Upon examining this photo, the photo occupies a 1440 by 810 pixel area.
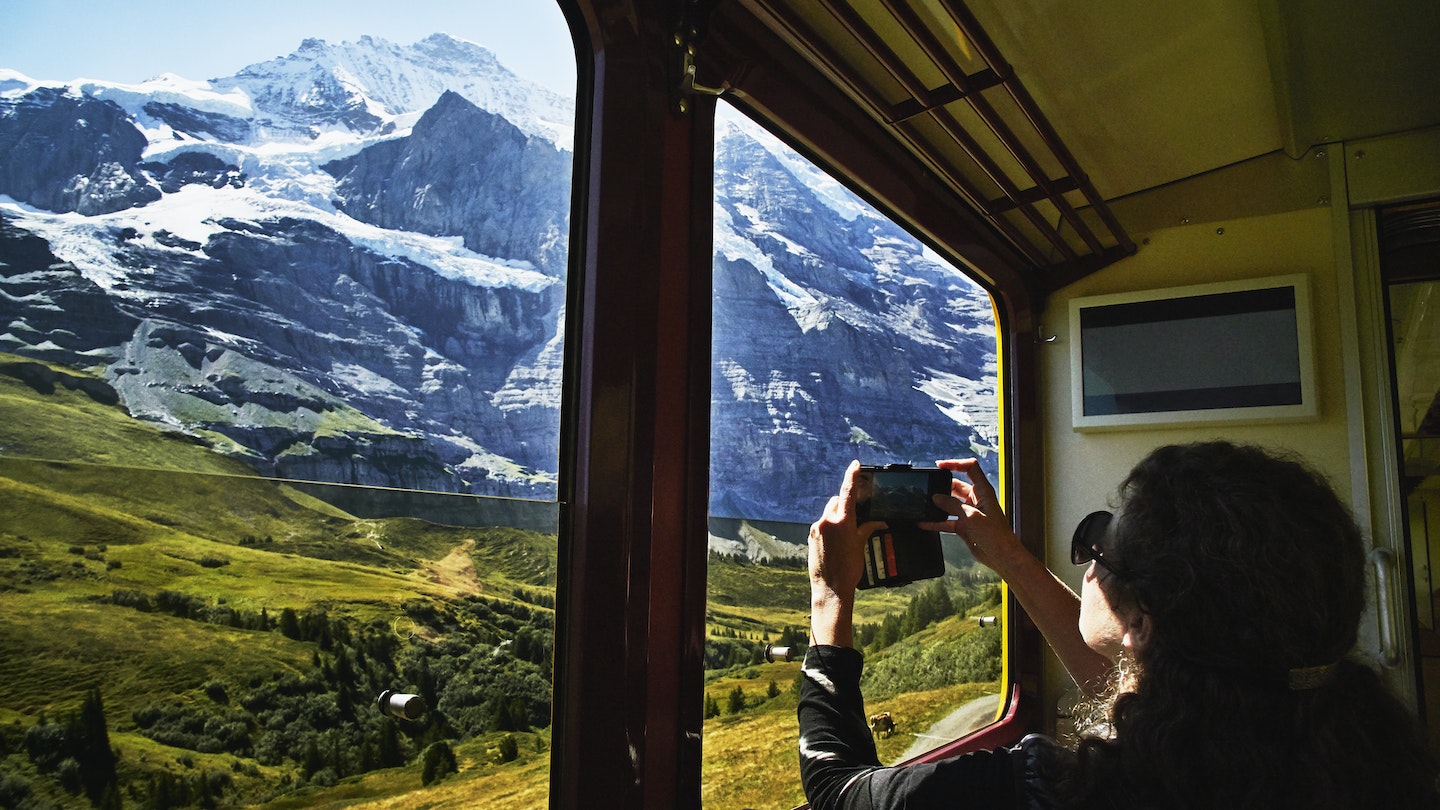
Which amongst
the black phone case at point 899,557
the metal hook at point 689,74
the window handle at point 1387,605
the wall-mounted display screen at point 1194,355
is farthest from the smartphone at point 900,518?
the wall-mounted display screen at point 1194,355

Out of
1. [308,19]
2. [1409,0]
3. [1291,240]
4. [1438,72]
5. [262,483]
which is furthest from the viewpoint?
[1291,240]

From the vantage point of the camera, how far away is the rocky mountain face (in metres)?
0.84

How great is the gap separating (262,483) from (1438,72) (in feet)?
9.37

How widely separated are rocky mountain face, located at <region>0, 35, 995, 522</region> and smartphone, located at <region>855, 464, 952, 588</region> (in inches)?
13.1

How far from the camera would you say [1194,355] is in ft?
9.49

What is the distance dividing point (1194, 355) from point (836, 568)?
2249 mm

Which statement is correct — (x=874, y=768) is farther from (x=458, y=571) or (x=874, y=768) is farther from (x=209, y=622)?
(x=209, y=622)

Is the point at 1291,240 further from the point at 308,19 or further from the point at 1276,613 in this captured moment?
the point at 308,19

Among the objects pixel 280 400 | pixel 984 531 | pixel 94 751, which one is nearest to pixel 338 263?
pixel 280 400

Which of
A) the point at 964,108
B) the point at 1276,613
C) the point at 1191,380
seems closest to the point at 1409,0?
the point at 964,108

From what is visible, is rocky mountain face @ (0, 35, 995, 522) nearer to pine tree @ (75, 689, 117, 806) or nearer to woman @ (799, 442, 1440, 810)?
pine tree @ (75, 689, 117, 806)

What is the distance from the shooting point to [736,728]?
5.66ft

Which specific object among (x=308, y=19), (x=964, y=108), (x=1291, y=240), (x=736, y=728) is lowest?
(x=736, y=728)

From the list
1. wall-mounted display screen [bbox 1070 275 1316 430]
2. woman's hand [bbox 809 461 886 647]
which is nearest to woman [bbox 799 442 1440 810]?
woman's hand [bbox 809 461 886 647]
